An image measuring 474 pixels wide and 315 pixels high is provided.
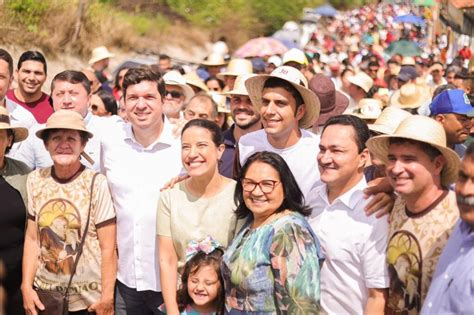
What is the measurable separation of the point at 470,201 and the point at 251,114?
339cm

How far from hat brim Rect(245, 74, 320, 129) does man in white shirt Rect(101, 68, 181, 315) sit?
0.65 metres

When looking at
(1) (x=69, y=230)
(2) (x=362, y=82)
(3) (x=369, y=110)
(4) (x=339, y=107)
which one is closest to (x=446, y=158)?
(1) (x=69, y=230)

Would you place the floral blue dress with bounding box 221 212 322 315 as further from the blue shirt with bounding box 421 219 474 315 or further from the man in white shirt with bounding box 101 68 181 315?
the man in white shirt with bounding box 101 68 181 315

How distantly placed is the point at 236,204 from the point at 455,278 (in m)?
1.80

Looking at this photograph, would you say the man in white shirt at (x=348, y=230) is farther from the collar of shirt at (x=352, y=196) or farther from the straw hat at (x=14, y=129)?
the straw hat at (x=14, y=129)

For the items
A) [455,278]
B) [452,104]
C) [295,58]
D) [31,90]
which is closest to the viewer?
[455,278]

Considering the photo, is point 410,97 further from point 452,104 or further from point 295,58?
point 452,104

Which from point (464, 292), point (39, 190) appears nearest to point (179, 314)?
point (39, 190)

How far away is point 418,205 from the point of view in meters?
4.34

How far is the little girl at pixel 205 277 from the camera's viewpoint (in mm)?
5262

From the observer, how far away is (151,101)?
5.88 metres

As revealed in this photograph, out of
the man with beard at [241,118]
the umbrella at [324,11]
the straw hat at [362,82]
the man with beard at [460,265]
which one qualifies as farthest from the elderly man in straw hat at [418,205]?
the umbrella at [324,11]

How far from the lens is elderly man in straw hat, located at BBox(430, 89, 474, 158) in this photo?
599 centimetres

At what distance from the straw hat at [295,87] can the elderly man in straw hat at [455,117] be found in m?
1.02
